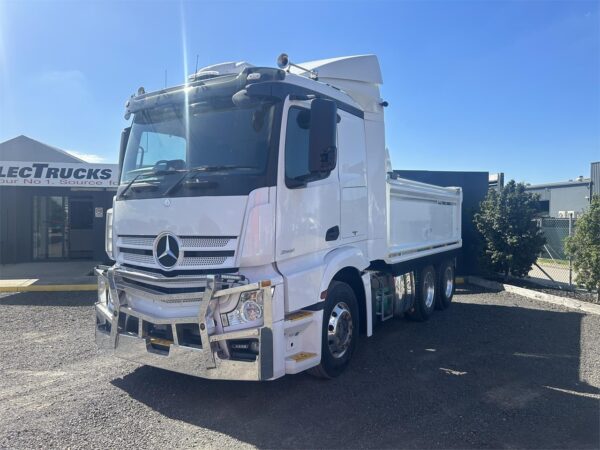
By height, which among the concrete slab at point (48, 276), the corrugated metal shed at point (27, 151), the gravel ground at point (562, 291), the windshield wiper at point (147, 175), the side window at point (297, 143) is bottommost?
the gravel ground at point (562, 291)

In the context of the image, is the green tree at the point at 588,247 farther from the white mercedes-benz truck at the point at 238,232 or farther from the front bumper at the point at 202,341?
the front bumper at the point at 202,341

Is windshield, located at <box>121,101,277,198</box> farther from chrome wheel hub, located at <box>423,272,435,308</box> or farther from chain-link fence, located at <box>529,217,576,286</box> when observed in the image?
chain-link fence, located at <box>529,217,576,286</box>

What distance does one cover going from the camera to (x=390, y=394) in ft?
14.6

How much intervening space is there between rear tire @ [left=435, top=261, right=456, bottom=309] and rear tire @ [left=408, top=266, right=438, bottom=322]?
420 millimetres

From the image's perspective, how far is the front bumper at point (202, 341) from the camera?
12.0ft

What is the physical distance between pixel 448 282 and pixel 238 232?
656 cm

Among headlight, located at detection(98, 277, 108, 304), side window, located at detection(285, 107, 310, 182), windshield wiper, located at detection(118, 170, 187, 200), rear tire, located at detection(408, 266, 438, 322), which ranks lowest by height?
rear tire, located at detection(408, 266, 438, 322)

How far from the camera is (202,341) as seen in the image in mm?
3709

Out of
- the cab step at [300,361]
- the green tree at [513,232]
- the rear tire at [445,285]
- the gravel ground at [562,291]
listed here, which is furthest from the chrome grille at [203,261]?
the green tree at [513,232]

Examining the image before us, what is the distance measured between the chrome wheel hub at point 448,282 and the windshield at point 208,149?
619 cm

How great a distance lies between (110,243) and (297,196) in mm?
2345

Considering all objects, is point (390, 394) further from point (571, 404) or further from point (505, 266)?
point (505, 266)

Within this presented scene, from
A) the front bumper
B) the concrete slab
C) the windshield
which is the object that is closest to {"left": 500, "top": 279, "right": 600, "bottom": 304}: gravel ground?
the front bumper

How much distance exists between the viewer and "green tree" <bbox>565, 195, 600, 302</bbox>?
29.2ft
